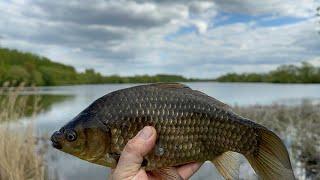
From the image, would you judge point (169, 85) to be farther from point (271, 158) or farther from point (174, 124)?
point (271, 158)

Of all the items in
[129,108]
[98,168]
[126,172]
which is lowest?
[98,168]

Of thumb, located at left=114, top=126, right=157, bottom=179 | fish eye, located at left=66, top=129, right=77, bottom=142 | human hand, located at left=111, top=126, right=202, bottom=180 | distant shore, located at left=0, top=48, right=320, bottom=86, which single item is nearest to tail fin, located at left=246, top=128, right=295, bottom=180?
human hand, located at left=111, top=126, right=202, bottom=180

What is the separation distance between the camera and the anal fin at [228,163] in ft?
8.18

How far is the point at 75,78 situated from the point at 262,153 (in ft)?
346

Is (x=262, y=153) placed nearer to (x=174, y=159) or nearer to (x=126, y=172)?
(x=174, y=159)

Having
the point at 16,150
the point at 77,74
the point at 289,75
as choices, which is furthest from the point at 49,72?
the point at 16,150

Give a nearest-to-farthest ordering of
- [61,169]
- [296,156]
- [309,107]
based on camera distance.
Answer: [61,169] → [296,156] → [309,107]

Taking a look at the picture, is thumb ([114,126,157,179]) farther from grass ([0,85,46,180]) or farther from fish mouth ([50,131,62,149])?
grass ([0,85,46,180])

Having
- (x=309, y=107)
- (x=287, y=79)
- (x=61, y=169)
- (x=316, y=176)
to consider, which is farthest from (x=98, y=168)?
(x=287, y=79)

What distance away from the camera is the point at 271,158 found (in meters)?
2.35

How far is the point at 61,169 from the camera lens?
11.5 m

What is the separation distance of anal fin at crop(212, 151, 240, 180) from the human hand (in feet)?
0.77

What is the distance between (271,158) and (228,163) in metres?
0.26

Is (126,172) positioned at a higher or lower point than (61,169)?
higher
